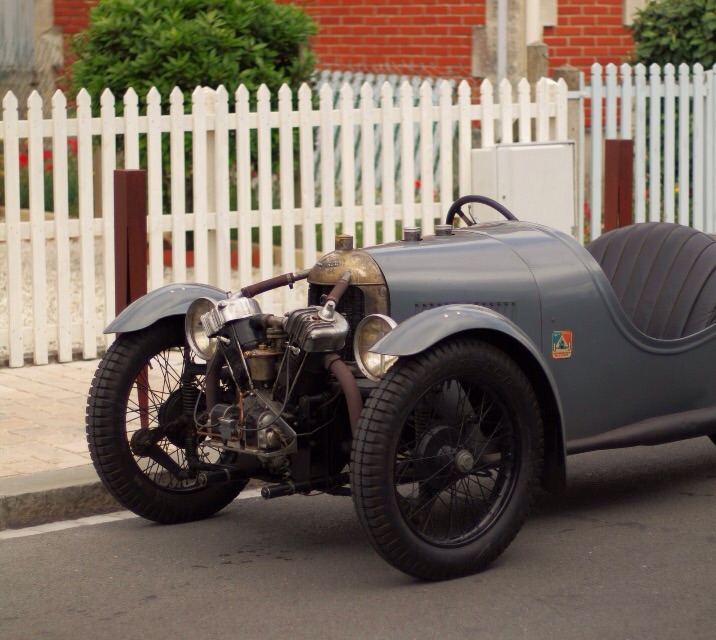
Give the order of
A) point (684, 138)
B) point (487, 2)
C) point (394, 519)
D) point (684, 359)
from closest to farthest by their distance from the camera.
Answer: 1. point (394, 519)
2. point (684, 359)
3. point (684, 138)
4. point (487, 2)

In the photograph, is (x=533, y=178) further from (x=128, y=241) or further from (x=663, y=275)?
(x=128, y=241)

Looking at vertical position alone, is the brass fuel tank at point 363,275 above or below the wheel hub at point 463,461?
above

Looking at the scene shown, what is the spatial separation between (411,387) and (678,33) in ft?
29.6

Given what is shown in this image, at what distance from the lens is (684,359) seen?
5820mm

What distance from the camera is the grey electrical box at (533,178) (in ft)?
29.3

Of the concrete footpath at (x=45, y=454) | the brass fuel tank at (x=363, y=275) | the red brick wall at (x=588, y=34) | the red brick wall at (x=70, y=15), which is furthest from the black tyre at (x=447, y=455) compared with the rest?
the red brick wall at (x=70, y=15)

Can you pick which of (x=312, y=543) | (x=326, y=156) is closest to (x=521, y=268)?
(x=312, y=543)

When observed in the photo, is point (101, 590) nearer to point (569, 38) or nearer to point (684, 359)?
point (684, 359)

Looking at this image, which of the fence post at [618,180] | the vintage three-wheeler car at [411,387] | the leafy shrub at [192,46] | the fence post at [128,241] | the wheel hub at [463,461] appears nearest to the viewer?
the vintage three-wheeler car at [411,387]

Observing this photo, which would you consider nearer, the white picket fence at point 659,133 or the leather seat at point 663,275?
the leather seat at point 663,275

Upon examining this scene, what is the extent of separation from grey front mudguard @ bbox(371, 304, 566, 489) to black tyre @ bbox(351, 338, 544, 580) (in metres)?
0.07

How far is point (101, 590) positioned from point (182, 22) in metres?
6.94

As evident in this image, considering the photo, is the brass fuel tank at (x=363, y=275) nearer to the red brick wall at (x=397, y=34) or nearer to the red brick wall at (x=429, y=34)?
the red brick wall at (x=429, y=34)

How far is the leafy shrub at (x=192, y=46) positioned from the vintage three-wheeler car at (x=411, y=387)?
5.37 meters
